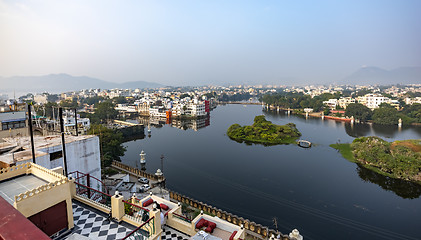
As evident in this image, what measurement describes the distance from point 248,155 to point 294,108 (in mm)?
41929

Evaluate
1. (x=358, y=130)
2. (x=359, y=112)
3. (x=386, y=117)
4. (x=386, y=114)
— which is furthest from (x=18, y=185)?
(x=359, y=112)

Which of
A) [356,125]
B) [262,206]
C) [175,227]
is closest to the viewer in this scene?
[175,227]

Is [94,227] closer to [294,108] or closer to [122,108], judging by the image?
[122,108]

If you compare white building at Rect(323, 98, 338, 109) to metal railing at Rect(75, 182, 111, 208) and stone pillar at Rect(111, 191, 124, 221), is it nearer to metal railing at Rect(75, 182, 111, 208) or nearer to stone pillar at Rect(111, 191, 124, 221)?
metal railing at Rect(75, 182, 111, 208)

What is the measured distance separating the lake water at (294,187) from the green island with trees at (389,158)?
713mm

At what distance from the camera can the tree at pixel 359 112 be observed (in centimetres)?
4221

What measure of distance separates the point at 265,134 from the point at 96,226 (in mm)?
24859

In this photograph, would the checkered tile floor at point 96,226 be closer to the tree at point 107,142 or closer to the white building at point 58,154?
the white building at point 58,154

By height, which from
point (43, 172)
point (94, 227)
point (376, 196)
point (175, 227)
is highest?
point (43, 172)

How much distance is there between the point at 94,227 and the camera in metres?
4.88

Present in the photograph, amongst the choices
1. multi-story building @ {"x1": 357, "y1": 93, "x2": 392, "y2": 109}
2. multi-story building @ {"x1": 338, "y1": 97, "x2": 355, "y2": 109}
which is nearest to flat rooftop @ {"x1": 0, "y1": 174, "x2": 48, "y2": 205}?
multi-story building @ {"x1": 338, "y1": 97, "x2": 355, "y2": 109}

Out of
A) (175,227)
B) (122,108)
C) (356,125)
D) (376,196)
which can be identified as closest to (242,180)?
(376,196)

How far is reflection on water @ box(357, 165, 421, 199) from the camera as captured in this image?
15398mm

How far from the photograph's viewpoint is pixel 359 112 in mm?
43125
